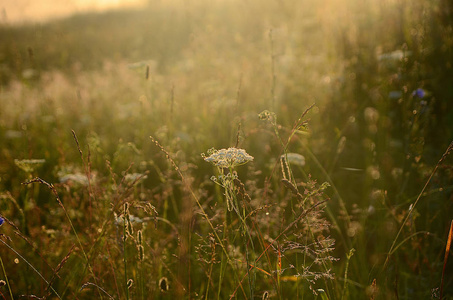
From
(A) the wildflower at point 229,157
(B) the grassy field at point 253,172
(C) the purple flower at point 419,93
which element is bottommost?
(B) the grassy field at point 253,172

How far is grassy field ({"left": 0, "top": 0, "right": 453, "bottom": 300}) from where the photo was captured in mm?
1481

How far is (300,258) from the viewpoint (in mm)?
2111

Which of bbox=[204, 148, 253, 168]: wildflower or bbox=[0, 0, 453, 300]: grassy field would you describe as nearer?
bbox=[204, 148, 253, 168]: wildflower

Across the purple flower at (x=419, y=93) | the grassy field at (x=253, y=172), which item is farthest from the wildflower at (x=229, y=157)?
the purple flower at (x=419, y=93)

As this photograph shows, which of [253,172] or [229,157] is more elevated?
[229,157]

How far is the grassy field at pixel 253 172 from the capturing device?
1.48m

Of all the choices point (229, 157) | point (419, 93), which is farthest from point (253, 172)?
point (419, 93)

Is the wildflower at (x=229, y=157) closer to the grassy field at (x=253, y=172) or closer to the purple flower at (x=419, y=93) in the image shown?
the grassy field at (x=253, y=172)

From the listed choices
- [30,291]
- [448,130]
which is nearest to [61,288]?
[30,291]

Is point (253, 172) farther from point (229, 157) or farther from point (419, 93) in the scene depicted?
point (419, 93)

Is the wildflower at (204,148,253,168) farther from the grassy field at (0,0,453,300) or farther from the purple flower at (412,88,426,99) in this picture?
the purple flower at (412,88,426,99)

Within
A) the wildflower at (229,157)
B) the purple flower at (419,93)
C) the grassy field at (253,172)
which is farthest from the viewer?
the purple flower at (419,93)

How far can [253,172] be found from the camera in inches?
67.5

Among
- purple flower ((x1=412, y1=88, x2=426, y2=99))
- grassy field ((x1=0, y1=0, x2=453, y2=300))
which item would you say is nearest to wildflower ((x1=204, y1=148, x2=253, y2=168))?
grassy field ((x1=0, y1=0, x2=453, y2=300))
